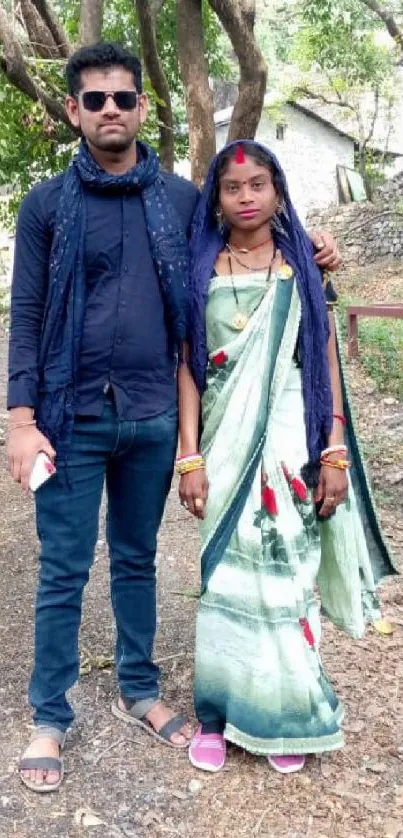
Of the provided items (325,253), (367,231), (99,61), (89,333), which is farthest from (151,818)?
(367,231)

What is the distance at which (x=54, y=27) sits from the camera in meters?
6.93

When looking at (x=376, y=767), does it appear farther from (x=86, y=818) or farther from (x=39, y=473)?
(x=39, y=473)

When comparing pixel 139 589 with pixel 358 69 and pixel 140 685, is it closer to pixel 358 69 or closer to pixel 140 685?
pixel 140 685

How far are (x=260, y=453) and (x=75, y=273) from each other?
70cm

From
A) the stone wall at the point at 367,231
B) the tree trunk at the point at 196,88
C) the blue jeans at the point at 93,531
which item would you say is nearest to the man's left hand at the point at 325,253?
the blue jeans at the point at 93,531

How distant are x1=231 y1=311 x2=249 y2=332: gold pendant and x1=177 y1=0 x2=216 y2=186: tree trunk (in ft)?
13.1

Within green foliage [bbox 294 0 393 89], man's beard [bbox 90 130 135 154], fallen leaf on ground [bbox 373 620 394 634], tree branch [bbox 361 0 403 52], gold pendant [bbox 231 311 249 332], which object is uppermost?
green foliage [bbox 294 0 393 89]

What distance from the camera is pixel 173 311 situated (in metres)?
2.58

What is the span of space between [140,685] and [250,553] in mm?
667

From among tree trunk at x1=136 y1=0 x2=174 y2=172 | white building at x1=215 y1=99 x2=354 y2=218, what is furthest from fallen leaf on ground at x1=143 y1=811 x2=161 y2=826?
white building at x1=215 y1=99 x2=354 y2=218

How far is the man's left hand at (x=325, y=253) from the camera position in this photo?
2.67 m

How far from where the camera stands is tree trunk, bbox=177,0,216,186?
6.38 m

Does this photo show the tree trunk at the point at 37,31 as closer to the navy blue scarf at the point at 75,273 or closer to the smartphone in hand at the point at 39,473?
the navy blue scarf at the point at 75,273

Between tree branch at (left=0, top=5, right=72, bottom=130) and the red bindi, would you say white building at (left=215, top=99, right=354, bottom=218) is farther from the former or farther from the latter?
the red bindi
